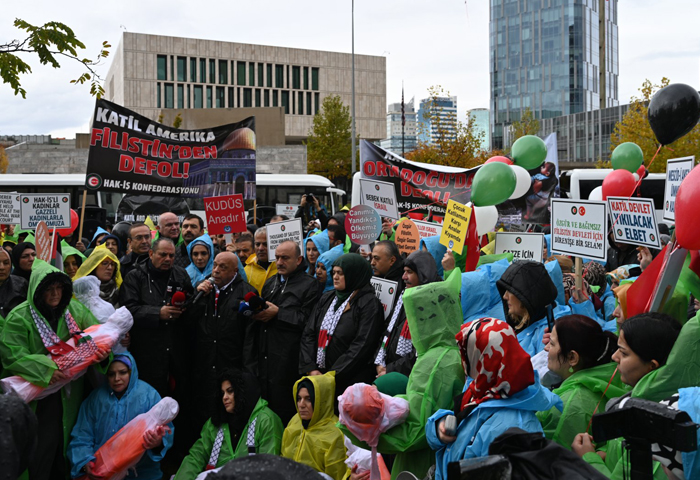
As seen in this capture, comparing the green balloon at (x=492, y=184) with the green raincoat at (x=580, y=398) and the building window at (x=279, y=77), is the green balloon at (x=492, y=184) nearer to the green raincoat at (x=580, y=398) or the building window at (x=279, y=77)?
the green raincoat at (x=580, y=398)

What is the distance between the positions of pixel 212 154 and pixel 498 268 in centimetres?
633

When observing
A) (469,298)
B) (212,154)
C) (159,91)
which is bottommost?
(469,298)

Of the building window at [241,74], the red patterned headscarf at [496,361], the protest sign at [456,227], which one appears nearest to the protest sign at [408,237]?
the protest sign at [456,227]

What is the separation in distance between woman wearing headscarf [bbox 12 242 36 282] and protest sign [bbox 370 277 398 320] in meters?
3.44

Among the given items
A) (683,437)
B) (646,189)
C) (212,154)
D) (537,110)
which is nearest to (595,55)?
(537,110)

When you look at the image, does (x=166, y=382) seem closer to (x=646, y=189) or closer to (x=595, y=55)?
(x=646, y=189)

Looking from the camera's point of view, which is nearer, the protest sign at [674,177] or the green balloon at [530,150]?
the protest sign at [674,177]

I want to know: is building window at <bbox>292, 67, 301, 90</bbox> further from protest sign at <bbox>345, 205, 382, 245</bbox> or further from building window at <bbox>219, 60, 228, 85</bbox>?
protest sign at <bbox>345, 205, 382, 245</bbox>

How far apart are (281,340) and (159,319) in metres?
1.02

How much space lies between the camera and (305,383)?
4.56 meters

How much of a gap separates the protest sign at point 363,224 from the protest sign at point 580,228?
2390 mm

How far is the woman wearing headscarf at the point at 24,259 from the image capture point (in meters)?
6.53

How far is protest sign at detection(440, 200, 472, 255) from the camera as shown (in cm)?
598

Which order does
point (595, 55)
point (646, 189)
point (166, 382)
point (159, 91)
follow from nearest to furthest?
point (166, 382) → point (646, 189) → point (159, 91) → point (595, 55)
